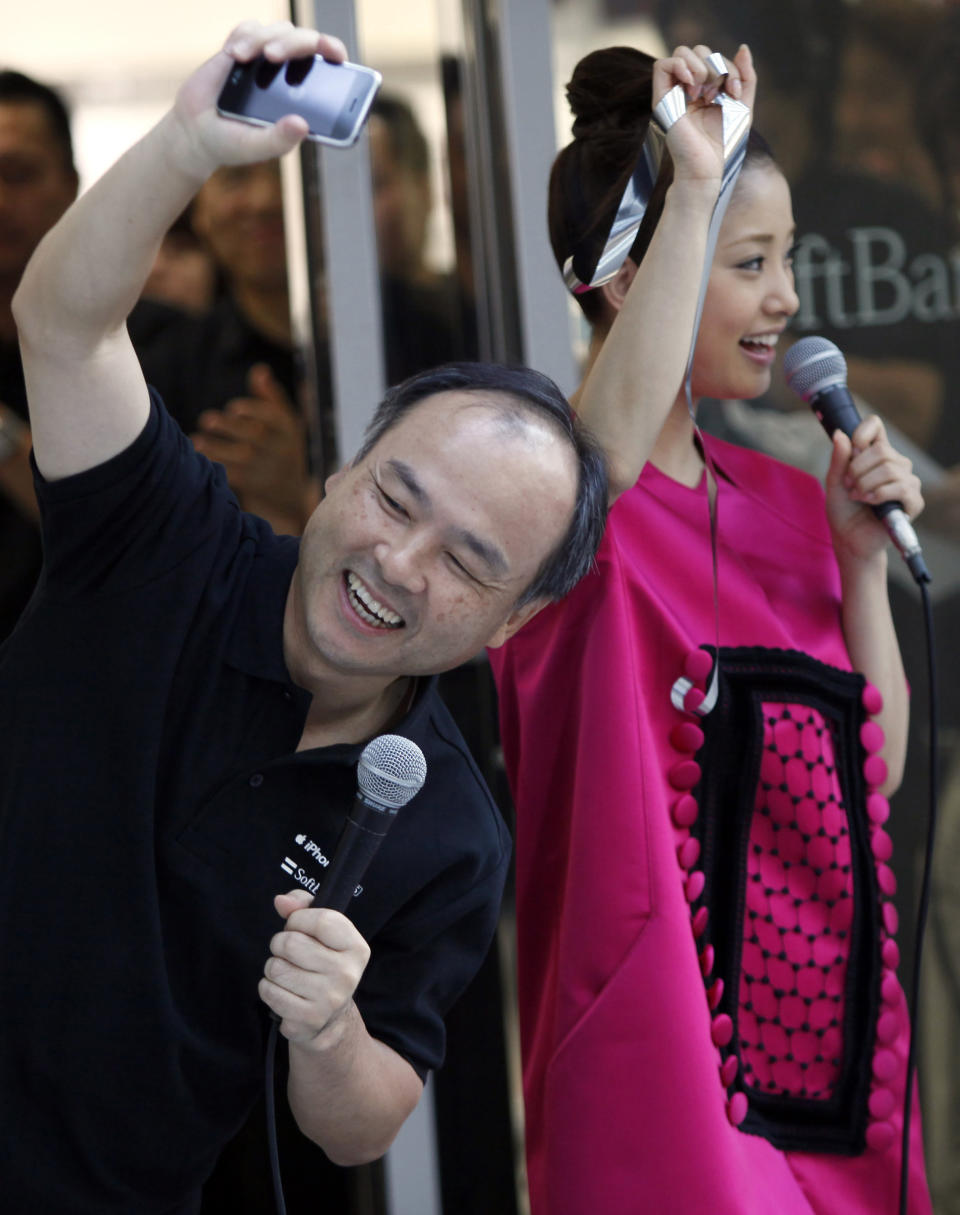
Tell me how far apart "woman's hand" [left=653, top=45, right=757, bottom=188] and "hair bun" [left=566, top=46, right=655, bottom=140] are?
133 millimetres

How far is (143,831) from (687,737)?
57 centimetres

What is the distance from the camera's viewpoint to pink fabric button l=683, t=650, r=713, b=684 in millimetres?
1521

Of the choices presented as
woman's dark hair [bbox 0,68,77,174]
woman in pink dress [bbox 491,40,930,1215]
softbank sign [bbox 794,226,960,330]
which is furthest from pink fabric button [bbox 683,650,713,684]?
woman's dark hair [bbox 0,68,77,174]

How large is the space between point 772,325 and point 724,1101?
84cm

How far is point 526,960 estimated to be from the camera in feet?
5.36

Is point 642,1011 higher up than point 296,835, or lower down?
lower down

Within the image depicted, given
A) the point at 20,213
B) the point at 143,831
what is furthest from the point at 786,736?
the point at 20,213

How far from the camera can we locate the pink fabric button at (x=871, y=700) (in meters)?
1.68

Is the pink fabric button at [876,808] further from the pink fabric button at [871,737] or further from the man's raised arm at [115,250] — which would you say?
the man's raised arm at [115,250]

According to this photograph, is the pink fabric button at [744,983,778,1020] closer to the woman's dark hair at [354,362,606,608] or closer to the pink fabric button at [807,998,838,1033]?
the pink fabric button at [807,998,838,1033]


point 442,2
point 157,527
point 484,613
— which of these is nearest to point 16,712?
point 157,527

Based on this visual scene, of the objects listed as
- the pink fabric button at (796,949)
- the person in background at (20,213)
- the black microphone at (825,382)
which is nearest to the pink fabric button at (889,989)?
the pink fabric button at (796,949)

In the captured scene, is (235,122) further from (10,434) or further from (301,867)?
(10,434)

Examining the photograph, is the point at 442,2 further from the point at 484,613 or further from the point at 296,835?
the point at 296,835
